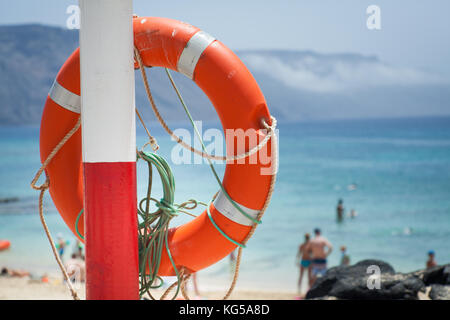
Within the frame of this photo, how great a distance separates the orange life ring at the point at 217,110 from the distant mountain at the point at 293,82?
35.5 m

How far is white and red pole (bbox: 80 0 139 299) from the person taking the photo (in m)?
2.17

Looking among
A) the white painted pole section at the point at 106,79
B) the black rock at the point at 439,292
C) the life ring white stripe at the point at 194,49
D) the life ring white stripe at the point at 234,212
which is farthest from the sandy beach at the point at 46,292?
the white painted pole section at the point at 106,79

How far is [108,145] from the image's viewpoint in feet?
7.16

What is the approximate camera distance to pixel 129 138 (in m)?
2.22

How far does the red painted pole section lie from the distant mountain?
36.2m

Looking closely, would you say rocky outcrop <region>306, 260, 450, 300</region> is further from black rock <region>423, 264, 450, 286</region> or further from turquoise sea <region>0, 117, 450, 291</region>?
turquoise sea <region>0, 117, 450, 291</region>

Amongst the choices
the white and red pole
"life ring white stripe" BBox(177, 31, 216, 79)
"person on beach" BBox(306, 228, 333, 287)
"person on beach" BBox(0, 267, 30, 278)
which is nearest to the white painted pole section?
the white and red pole

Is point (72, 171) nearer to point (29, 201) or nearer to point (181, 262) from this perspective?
point (181, 262)

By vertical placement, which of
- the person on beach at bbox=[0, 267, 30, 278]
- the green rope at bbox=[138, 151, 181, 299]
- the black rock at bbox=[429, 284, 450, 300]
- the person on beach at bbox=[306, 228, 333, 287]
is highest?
the green rope at bbox=[138, 151, 181, 299]

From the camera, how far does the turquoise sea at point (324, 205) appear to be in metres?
11.2

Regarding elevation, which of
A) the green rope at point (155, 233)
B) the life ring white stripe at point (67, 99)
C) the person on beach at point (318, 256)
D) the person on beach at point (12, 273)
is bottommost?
the person on beach at point (12, 273)

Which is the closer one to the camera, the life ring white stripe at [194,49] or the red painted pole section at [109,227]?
the red painted pole section at [109,227]

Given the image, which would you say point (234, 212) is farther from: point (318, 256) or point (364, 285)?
point (318, 256)

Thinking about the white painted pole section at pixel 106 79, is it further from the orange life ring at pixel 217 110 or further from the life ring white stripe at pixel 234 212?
the life ring white stripe at pixel 234 212
